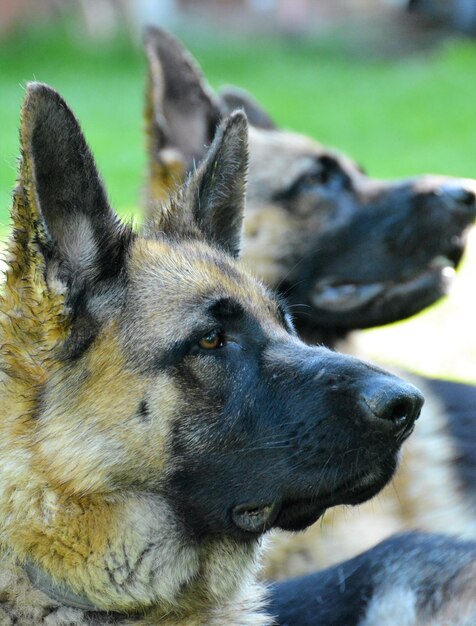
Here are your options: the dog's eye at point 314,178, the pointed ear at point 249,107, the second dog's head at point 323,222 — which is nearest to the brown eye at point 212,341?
the second dog's head at point 323,222

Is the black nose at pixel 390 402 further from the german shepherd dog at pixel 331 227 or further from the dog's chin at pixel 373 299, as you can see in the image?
the dog's chin at pixel 373 299

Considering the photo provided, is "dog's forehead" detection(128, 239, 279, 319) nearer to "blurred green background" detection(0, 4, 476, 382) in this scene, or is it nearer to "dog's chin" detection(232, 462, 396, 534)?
"dog's chin" detection(232, 462, 396, 534)

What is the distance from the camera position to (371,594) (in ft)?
13.2

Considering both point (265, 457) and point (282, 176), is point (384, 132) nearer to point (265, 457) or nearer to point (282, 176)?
point (282, 176)

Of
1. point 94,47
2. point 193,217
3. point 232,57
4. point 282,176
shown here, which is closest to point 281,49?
point 232,57

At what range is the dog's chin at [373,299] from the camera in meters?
6.07

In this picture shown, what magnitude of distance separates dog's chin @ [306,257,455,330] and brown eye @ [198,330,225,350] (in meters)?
2.39

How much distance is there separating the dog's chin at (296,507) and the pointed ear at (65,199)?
0.94 m

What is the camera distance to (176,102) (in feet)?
20.7

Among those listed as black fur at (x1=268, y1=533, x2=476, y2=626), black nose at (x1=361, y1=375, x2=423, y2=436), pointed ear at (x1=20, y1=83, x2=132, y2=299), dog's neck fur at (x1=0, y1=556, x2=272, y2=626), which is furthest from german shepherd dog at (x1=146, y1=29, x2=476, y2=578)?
dog's neck fur at (x1=0, y1=556, x2=272, y2=626)

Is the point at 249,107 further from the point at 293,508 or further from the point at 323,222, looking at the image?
the point at 293,508

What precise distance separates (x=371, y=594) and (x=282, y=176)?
3006mm

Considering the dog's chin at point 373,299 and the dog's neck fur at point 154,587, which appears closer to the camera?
the dog's neck fur at point 154,587

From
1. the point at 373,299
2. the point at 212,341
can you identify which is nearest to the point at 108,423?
the point at 212,341
